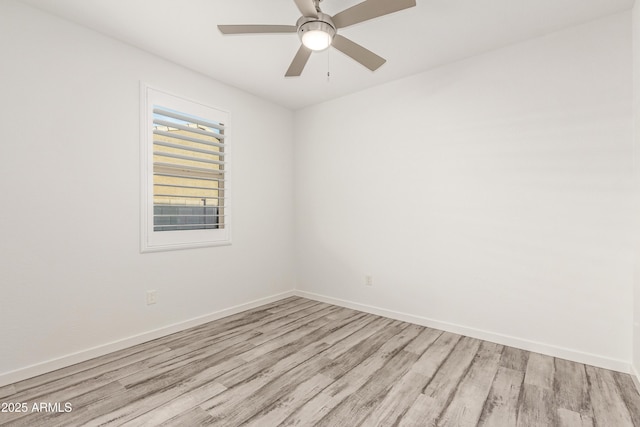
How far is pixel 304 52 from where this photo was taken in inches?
84.3

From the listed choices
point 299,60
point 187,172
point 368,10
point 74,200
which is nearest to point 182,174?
point 187,172

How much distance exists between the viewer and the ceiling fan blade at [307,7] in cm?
169

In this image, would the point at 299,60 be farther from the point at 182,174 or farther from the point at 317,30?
the point at 182,174

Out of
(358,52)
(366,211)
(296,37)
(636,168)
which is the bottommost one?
(366,211)

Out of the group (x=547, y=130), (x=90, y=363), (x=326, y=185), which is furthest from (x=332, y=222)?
(x=90, y=363)

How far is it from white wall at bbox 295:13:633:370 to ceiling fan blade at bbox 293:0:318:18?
68.3 inches

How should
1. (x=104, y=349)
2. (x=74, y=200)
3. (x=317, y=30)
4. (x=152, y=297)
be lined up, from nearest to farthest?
(x=317, y=30), (x=74, y=200), (x=104, y=349), (x=152, y=297)

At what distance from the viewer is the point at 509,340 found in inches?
104

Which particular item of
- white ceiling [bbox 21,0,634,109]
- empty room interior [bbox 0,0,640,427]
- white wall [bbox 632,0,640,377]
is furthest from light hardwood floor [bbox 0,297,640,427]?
white ceiling [bbox 21,0,634,109]

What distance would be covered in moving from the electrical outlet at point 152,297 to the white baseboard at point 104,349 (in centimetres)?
26

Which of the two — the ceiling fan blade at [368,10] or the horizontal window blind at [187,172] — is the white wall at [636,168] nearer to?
the ceiling fan blade at [368,10]

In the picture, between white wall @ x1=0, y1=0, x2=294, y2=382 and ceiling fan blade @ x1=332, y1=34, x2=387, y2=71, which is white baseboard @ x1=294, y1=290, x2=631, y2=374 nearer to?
white wall @ x1=0, y1=0, x2=294, y2=382

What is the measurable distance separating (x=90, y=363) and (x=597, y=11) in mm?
4538

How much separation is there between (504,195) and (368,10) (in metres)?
1.89
